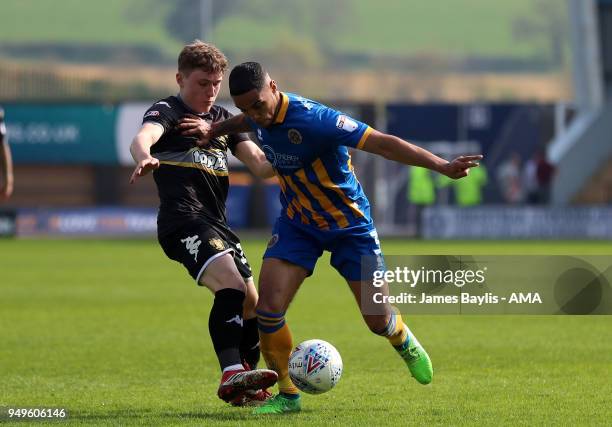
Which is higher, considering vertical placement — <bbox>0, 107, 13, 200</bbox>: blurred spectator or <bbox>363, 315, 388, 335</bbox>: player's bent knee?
<bbox>0, 107, 13, 200</bbox>: blurred spectator

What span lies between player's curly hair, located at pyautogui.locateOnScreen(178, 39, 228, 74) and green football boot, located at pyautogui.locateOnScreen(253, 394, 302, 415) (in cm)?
206

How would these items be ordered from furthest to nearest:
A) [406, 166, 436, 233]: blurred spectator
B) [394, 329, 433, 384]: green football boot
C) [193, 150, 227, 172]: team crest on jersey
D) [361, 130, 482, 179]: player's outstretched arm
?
1. [406, 166, 436, 233]: blurred spectator
2. [193, 150, 227, 172]: team crest on jersey
3. [394, 329, 433, 384]: green football boot
4. [361, 130, 482, 179]: player's outstretched arm

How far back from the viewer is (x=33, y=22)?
71.1 m

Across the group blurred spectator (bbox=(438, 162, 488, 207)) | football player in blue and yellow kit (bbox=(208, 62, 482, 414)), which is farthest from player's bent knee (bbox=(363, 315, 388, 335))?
blurred spectator (bbox=(438, 162, 488, 207))

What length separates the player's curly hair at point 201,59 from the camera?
7.75 m

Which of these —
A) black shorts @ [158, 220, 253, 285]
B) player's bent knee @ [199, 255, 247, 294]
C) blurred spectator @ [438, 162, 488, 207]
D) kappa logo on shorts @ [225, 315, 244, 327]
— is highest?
black shorts @ [158, 220, 253, 285]

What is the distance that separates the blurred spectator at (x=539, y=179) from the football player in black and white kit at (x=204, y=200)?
29181 millimetres

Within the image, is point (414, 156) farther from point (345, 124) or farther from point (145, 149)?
point (145, 149)

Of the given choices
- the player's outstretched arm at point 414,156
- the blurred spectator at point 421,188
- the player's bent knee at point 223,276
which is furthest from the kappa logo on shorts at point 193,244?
the blurred spectator at point 421,188

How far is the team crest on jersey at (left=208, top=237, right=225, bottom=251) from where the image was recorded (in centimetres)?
775

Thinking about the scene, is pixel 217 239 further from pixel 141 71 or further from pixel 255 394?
pixel 141 71

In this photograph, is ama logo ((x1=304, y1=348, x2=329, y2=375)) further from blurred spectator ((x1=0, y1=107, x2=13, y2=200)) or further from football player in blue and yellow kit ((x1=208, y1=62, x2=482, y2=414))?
blurred spectator ((x1=0, y1=107, x2=13, y2=200))

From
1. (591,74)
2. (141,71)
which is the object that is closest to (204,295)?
(591,74)

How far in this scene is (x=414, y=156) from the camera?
7.10 m
